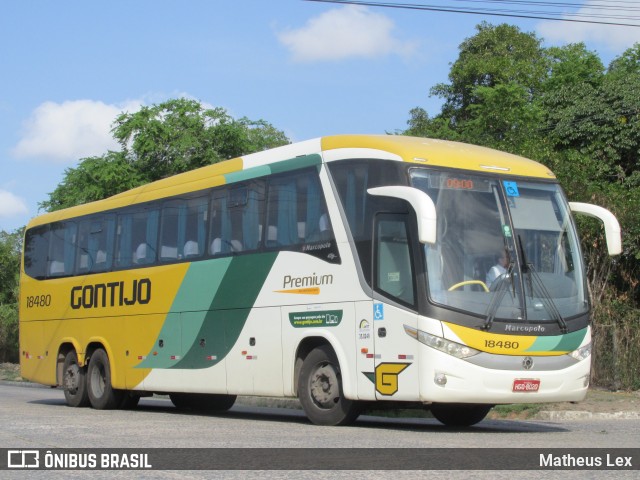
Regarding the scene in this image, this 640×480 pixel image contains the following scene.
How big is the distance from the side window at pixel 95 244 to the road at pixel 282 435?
3643 mm

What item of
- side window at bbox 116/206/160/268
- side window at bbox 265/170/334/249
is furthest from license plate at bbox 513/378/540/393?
side window at bbox 116/206/160/268

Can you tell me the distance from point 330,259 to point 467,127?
105 ft

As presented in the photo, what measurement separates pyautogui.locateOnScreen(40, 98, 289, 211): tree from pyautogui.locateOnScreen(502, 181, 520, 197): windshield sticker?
28.4 meters

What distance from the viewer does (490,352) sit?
12633 mm

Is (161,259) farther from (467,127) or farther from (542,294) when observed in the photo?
(467,127)

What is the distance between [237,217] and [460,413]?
433cm

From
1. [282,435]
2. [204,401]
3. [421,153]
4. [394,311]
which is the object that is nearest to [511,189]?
[421,153]

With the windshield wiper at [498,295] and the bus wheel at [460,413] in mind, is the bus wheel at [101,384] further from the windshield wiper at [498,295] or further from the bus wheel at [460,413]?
the windshield wiper at [498,295]

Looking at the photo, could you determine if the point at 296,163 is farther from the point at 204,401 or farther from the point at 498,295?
the point at 204,401

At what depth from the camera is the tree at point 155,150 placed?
41094 mm

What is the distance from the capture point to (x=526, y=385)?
12.8m

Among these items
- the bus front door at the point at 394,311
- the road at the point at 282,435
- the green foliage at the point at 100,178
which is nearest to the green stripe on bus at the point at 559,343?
the road at the point at 282,435

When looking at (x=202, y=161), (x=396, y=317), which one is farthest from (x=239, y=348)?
(x=202, y=161)

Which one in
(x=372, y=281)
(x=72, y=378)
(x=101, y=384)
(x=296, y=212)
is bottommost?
(x=101, y=384)
